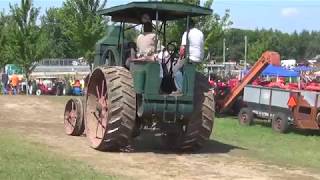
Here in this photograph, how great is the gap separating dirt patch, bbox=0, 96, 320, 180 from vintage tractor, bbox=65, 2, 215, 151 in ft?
1.15

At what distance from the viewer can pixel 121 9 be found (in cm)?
1201

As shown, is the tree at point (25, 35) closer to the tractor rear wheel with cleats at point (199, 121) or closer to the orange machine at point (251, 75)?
the orange machine at point (251, 75)

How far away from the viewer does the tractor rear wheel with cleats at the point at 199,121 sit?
1144cm

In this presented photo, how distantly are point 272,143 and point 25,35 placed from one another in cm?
2841

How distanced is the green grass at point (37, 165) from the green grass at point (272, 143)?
12.6 feet

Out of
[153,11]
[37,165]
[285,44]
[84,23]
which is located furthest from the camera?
[285,44]

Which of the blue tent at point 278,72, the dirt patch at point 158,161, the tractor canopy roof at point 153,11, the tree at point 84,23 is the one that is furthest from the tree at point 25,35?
the tractor canopy roof at point 153,11

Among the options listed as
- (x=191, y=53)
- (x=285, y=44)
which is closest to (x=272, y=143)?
(x=191, y=53)

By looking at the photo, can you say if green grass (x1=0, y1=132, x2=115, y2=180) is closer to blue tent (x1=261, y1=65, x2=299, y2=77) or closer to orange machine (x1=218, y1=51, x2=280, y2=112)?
orange machine (x1=218, y1=51, x2=280, y2=112)

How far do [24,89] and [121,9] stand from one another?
112 ft

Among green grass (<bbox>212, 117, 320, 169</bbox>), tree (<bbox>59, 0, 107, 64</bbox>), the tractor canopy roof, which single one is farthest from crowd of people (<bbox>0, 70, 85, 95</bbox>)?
the tractor canopy roof

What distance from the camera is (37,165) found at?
898 cm

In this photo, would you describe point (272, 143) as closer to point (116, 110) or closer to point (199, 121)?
point (199, 121)

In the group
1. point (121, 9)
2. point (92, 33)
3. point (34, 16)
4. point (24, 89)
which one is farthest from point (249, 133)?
point (24, 89)
